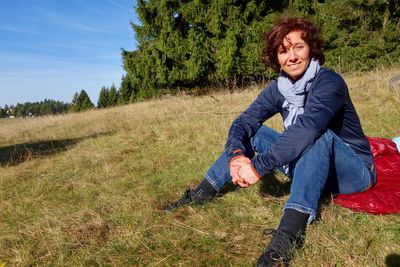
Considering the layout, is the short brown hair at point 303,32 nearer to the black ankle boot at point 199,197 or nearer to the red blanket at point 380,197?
the red blanket at point 380,197

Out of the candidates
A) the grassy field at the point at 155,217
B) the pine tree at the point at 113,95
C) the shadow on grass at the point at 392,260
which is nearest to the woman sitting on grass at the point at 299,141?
the grassy field at the point at 155,217

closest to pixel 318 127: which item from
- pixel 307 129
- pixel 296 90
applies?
pixel 307 129

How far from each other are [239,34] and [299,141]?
12733 millimetres

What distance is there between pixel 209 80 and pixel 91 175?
38.4 feet

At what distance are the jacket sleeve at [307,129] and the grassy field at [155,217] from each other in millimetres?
503

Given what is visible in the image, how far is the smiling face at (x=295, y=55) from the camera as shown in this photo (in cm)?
247

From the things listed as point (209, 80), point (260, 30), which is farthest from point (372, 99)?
point (209, 80)

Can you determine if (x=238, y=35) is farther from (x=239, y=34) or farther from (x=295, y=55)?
(x=295, y=55)

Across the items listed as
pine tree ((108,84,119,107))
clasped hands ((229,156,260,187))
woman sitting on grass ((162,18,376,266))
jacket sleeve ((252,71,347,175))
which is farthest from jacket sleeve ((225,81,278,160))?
pine tree ((108,84,119,107))

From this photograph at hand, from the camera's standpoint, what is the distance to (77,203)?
3.47 m

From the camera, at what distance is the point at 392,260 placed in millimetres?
1896

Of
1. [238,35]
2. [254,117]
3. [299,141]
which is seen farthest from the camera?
[238,35]

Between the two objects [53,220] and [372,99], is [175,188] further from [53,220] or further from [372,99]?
[372,99]

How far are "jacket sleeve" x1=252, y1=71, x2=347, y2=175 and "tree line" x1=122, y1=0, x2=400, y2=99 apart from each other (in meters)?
11.6
